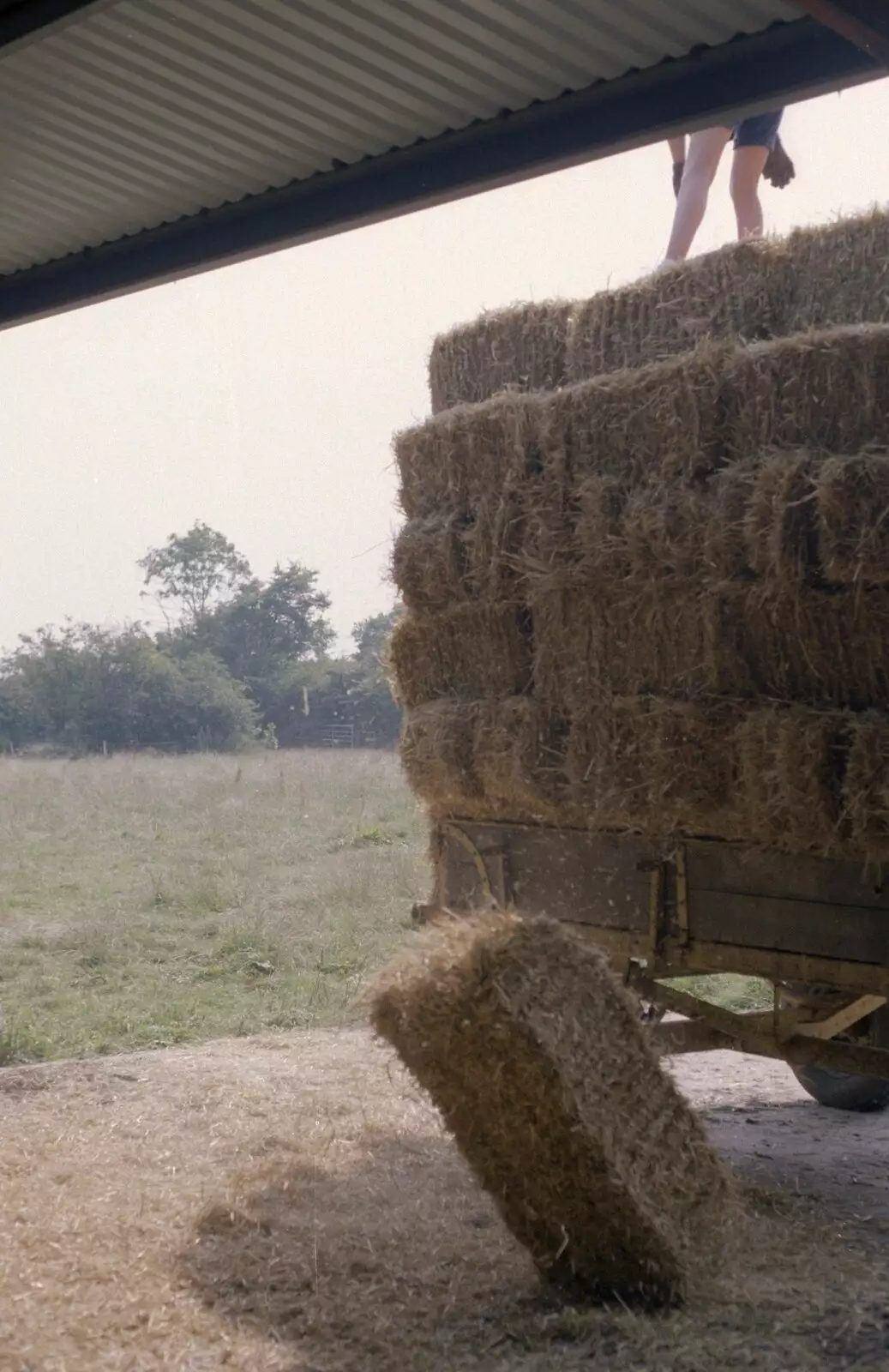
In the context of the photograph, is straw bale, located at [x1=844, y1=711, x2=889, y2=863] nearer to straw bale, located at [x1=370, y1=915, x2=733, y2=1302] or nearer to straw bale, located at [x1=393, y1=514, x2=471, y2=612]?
straw bale, located at [x1=370, y1=915, x2=733, y2=1302]

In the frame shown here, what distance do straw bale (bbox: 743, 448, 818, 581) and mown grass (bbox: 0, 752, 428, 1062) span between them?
4.74 m

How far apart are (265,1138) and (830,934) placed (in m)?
2.69

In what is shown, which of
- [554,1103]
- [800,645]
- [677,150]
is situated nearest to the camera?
[554,1103]

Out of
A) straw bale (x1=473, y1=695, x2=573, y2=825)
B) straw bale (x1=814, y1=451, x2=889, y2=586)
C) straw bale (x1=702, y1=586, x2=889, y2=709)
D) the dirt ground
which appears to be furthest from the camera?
straw bale (x1=473, y1=695, x2=573, y2=825)

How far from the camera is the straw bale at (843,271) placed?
4.94 metres

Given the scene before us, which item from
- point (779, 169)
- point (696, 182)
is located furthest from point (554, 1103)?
point (779, 169)

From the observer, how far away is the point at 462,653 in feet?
18.1

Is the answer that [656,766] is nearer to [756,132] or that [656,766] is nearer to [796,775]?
Result: [796,775]

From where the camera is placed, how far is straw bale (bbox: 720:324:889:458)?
4.32 metres

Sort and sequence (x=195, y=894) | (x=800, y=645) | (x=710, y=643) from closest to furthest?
(x=800, y=645)
(x=710, y=643)
(x=195, y=894)

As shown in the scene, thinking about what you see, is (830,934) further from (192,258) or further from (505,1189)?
(192,258)

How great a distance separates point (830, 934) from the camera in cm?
434

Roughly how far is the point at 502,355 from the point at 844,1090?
371 cm

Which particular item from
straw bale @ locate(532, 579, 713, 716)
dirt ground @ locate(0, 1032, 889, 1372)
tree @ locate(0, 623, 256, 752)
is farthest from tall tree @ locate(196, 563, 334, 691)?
straw bale @ locate(532, 579, 713, 716)
